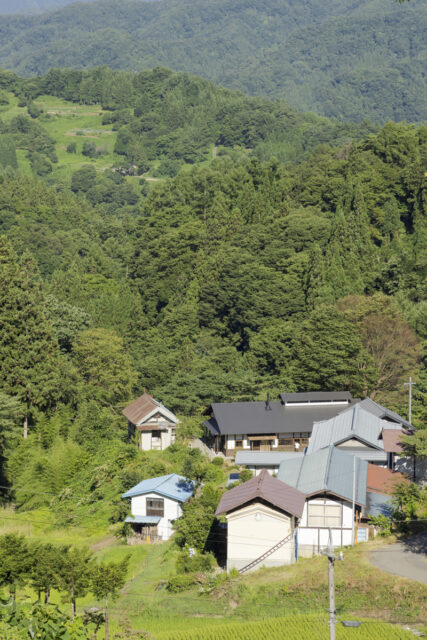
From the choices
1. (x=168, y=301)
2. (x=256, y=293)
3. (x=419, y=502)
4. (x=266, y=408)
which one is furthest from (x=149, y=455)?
(x=168, y=301)

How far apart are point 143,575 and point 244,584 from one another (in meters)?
5.07

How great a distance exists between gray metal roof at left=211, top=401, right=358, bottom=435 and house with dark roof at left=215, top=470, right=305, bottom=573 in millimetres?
15753

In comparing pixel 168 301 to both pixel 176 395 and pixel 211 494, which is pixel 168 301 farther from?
pixel 211 494

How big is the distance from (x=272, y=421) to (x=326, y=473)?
15.0m

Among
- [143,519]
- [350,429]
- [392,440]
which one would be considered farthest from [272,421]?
[143,519]

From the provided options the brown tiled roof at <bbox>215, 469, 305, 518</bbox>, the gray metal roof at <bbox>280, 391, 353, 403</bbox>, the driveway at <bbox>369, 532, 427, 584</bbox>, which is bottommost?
the driveway at <bbox>369, 532, 427, 584</bbox>

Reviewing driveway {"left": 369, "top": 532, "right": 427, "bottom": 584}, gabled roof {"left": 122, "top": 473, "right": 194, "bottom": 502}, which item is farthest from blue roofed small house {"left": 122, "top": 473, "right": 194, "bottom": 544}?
driveway {"left": 369, "top": 532, "right": 427, "bottom": 584}

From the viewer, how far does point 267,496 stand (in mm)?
33156

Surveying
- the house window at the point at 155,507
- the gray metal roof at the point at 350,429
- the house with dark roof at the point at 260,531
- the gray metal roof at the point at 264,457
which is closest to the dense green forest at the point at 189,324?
the gray metal roof at the point at 264,457

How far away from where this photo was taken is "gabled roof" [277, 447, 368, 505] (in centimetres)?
3500

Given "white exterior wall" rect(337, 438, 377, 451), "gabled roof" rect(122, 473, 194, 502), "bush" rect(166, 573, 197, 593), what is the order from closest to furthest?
"bush" rect(166, 573, 197, 593), "gabled roof" rect(122, 473, 194, 502), "white exterior wall" rect(337, 438, 377, 451)

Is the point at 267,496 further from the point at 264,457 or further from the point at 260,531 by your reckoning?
the point at 264,457

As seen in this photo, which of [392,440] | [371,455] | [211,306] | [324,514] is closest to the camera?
[324,514]

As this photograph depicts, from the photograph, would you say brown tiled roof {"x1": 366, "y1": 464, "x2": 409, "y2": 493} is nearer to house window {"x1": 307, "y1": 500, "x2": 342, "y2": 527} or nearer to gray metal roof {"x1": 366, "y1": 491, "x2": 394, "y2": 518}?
gray metal roof {"x1": 366, "y1": 491, "x2": 394, "y2": 518}
